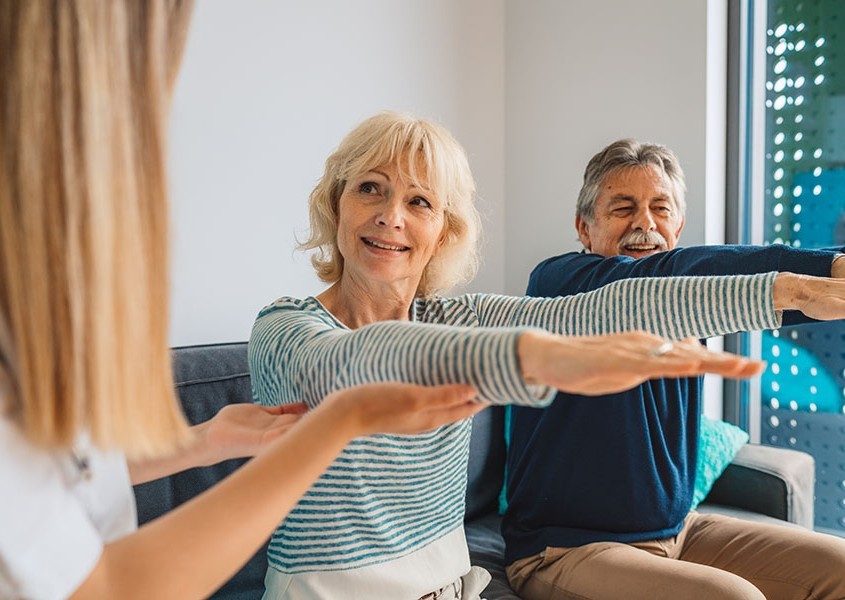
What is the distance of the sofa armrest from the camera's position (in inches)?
84.4

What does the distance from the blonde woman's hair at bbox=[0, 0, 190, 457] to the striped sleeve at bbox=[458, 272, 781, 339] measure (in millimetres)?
800

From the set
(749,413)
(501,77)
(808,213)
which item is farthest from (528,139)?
(749,413)

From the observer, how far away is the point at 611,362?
752 millimetres

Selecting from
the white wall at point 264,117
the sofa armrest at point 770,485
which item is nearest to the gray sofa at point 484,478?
the sofa armrest at point 770,485

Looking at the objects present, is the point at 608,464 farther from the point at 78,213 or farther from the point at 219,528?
the point at 78,213

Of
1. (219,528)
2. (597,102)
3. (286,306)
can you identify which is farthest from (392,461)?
(597,102)

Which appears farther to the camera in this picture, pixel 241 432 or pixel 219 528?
pixel 241 432

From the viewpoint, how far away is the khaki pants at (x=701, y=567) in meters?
1.48

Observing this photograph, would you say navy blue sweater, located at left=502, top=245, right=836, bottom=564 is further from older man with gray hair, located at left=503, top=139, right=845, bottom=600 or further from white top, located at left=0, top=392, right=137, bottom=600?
white top, located at left=0, top=392, right=137, bottom=600

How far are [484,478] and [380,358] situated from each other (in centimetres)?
142

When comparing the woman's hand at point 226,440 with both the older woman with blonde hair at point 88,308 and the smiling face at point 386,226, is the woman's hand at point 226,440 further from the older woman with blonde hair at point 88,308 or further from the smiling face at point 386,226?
the smiling face at point 386,226

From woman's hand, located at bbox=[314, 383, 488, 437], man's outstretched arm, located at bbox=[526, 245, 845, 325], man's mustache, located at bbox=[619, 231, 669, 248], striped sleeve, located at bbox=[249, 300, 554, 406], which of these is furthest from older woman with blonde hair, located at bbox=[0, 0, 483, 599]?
man's mustache, located at bbox=[619, 231, 669, 248]

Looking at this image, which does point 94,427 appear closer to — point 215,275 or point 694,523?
point 215,275

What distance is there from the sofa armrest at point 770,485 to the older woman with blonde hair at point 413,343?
3.68 ft
